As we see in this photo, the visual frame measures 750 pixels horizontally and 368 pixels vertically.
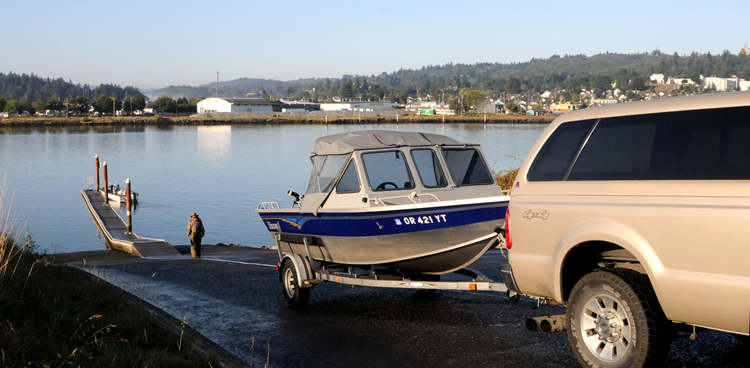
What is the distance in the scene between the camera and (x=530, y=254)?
24.0 ft

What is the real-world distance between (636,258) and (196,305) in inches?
301

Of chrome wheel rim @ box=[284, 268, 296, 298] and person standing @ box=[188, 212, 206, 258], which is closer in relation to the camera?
chrome wheel rim @ box=[284, 268, 296, 298]

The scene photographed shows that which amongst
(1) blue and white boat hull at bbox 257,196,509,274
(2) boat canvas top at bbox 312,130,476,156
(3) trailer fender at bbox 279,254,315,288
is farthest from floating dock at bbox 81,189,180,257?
(1) blue and white boat hull at bbox 257,196,509,274

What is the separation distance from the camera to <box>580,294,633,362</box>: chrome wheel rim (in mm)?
6418

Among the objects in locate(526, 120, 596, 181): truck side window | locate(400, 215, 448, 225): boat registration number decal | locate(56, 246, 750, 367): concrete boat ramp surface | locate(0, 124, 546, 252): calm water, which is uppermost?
locate(526, 120, 596, 181): truck side window

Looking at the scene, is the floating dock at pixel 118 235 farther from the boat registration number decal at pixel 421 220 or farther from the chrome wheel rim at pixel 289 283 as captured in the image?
the boat registration number decal at pixel 421 220

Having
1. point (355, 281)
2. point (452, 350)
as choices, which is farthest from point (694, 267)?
point (355, 281)

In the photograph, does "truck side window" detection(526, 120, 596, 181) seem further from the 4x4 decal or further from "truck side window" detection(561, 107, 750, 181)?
the 4x4 decal

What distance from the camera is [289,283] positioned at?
38.7ft

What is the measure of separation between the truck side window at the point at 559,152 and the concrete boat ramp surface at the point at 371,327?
6.57ft

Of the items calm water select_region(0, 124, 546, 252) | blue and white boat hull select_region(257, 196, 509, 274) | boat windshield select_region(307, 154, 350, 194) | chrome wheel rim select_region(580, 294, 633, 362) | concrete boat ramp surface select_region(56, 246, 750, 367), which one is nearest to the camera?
chrome wheel rim select_region(580, 294, 633, 362)

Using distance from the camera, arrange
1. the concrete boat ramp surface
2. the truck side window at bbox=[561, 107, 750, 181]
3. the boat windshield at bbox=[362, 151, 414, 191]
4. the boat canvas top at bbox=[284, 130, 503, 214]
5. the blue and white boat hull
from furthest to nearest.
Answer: the boat windshield at bbox=[362, 151, 414, 191]
the boat canvas top at bbox=[284, 130, 503, 214]
the blue and white boat hull
the concrete boat ramp surface
the truck side window at bbox=[561, 107, 750, 181]

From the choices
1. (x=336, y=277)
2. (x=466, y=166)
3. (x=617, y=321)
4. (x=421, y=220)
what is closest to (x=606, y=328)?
(x=617, y=321)

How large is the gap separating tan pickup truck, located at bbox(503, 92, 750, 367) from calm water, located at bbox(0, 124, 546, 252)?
56.0ft
